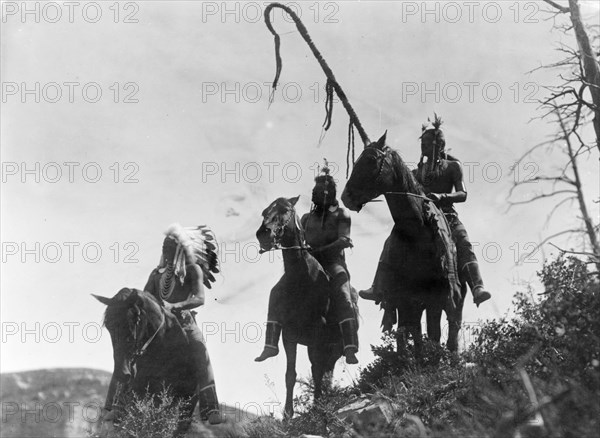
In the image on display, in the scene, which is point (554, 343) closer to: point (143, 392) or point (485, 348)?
point (485, 348)

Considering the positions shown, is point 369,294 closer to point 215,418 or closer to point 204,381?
point 204,381

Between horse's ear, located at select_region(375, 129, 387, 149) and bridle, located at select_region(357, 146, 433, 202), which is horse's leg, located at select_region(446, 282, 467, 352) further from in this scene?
horse's ear, located at select_region(375, 129, 387, 149)

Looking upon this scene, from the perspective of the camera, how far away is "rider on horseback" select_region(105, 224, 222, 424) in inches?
587

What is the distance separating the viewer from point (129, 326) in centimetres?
1373

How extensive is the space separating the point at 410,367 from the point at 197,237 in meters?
4.17

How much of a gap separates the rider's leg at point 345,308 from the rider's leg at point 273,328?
2.86 feet

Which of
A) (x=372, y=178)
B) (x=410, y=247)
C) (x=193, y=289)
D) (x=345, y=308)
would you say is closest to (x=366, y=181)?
(x=372, y=178)

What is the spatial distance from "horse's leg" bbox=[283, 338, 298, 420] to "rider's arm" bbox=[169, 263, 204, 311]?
144 cm

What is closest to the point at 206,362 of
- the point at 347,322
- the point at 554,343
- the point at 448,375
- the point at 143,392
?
the point at 143,392

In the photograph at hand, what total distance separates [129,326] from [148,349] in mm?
808

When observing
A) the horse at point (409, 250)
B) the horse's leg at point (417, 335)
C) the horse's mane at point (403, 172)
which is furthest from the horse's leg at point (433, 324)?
the horse's mane at point (403, 172)

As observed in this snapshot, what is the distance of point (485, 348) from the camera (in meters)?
13.6

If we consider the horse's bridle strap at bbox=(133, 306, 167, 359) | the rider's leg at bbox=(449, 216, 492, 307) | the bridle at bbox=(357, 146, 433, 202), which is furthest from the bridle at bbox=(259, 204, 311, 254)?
the rider's leg at bbox=(449, 216, 492, 307)

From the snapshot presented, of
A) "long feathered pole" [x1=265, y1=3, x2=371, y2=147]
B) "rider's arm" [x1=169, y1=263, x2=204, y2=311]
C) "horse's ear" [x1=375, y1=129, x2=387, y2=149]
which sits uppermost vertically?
"long feathered pole" [x1=265, y1=3, x2=371, y2=147]
